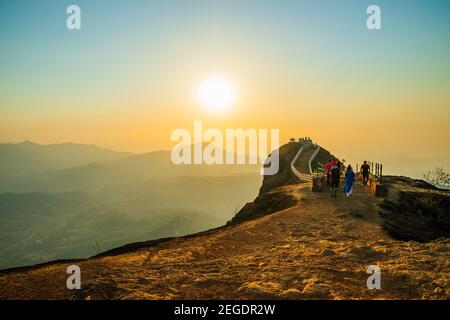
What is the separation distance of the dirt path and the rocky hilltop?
0.9 inches

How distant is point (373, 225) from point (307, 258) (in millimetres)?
5666

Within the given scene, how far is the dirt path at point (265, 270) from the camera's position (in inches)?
293

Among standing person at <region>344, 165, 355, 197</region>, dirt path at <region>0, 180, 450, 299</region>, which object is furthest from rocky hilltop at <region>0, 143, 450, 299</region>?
standing person at <region>344, 165, 355, 197</region>

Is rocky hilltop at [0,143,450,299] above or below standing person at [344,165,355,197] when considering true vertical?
below

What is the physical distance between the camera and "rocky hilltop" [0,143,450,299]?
24.5ft

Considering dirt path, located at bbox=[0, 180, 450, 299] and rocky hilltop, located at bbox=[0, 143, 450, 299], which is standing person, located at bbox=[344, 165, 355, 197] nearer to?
Answer: rocky hilltop, located at bbox=[0, 143, 450, 299]

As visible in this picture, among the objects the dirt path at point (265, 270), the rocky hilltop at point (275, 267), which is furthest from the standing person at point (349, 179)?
the dirt path at point (265, 270)

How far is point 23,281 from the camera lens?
28.8 ft

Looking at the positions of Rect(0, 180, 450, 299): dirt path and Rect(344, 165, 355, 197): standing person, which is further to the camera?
Rect(344, 165, 355, 197): standing person

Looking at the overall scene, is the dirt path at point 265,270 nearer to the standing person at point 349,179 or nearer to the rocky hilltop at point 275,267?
the rocky hilltop at point 275,267

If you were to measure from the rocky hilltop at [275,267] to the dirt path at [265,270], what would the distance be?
0.02 meters

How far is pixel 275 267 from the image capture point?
912cm
